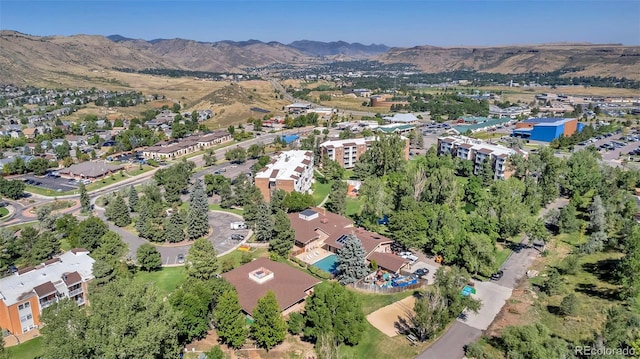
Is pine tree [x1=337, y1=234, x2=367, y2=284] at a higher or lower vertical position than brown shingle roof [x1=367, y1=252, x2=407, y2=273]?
higher

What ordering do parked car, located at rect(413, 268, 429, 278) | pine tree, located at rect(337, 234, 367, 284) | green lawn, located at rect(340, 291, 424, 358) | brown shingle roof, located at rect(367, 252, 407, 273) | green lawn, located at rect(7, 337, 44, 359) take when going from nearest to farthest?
green lawn, located at rect(340, 291, 424, 358) → green lawn, located at rect(7, 337, 44, 359) → pine tree, located at rect(337, 234, 367, 284) → parked car, located at rect(413, 268, 429, 278) → brown shingle roof, located at rect(367, 252, 407, 273)

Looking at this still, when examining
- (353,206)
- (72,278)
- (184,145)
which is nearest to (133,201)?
(72,278)

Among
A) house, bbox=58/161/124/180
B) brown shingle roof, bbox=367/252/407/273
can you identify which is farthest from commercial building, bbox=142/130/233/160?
brown shingle roof, bbox=367/252/407/273

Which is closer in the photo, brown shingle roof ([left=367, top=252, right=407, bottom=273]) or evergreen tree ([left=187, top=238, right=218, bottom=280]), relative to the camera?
evergreen tree ([left=187, top=238, right=218, bottom=280])

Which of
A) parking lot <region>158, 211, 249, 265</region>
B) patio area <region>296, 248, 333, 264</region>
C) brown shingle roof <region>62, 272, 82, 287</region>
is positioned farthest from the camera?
parking lot <region>158, 211, 249, 265</region>

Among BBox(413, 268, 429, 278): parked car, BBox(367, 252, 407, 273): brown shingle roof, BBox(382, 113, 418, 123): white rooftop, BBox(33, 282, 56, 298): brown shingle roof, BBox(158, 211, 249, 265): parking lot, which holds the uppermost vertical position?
BBox(382, 113, 418, 123): white rooftop

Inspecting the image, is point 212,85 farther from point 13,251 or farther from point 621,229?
point 621,229

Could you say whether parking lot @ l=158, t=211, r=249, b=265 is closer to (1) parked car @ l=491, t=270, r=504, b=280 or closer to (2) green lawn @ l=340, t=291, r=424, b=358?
(2) green lawn @ l=340, t=291, r=424, b=358

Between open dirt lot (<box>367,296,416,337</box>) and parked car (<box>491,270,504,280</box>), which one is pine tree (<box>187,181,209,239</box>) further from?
parked car (<box>491,270,504,280</box>)
